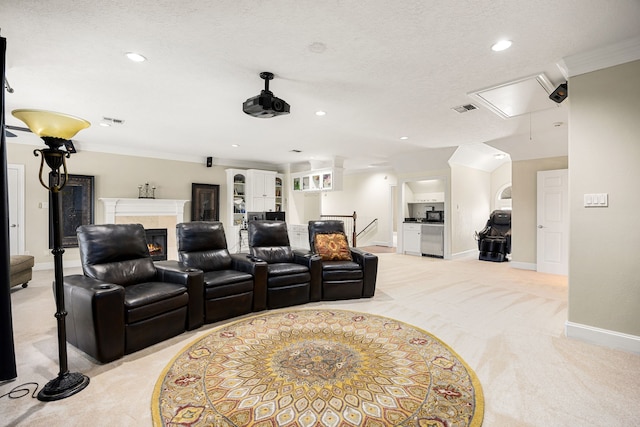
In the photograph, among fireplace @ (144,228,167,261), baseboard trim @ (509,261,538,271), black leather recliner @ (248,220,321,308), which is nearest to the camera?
black leather recliner @ (248,220,321,308)

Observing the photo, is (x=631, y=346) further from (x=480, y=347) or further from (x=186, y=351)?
(x=186, y=351)

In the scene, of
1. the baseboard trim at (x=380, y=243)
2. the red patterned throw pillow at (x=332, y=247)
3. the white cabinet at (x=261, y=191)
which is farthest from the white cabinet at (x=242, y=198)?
the red patterned throw pillow at (x=332, y=247)

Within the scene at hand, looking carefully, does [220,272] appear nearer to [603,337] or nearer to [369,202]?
[603,337]

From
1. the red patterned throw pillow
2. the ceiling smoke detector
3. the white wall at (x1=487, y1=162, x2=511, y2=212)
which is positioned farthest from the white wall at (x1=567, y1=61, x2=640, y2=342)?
the white wall at (x1=487, y1=162, x2=511, y2=212)

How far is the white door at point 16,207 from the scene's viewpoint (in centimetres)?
539

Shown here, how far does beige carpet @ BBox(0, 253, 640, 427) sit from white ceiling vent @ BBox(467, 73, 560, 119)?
2.48 m

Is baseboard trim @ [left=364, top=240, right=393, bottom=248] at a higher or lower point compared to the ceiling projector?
lower

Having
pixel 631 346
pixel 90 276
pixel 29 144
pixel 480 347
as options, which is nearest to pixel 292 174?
pixel 29 144

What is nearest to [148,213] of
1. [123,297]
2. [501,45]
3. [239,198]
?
[239,198]

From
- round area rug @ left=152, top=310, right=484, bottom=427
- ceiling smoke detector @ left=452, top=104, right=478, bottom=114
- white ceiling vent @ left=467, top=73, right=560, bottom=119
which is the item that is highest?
ceiling smoke detector @ left=452, top=104, right=478, bottom=114

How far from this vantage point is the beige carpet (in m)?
1.77

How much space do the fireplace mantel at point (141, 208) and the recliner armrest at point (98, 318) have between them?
430cm

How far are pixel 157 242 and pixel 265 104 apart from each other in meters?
5.17

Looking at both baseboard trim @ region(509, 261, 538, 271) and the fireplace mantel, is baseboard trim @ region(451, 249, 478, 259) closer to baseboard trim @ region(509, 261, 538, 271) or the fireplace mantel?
baseboard trim @ region(509, 261, 538, 271)
